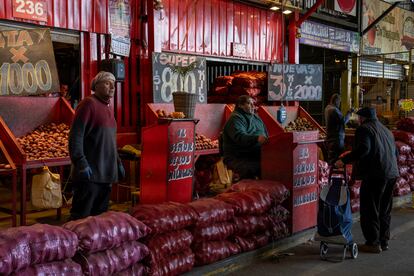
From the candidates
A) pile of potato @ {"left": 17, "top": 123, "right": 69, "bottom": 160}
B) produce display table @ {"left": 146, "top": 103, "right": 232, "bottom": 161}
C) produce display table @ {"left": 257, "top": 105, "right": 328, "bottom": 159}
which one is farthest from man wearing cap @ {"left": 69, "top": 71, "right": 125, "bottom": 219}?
produce display table @ {"left": 257, "top": 105, "right": 328, "bottom": 159}

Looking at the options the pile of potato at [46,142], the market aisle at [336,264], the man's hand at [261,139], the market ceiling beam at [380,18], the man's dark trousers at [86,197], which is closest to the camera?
the man's dark trousers at [86,197]

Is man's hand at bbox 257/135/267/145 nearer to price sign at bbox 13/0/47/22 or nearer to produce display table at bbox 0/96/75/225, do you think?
produce display table at bbox 0/96/75/225

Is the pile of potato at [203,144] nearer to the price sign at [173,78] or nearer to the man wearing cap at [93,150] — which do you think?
the price sign at [173,78]

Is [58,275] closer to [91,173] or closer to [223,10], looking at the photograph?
[91,173]

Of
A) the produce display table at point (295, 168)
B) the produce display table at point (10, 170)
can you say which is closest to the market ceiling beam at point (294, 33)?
the produce display table at point (295, 168)

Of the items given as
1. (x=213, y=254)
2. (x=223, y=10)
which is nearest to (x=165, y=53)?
(x=223, y=10)

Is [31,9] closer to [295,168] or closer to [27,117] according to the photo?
[27,117]

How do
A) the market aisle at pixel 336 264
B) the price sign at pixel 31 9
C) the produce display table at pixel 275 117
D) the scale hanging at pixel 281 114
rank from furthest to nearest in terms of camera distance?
the scale hanging at pixel 281 114 → the produce display table at pixel 275 117 → the price sign at pixel 31 9 → the market aisle at pixel 336 264

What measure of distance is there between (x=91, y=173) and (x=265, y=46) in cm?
900

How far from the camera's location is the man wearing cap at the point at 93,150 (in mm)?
5301

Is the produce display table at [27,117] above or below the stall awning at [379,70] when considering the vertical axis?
below

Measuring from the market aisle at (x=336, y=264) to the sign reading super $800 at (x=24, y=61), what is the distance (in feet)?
13.8

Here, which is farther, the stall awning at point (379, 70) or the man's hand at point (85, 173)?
the stall awning at point (379, 70)

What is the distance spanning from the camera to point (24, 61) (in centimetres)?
748
